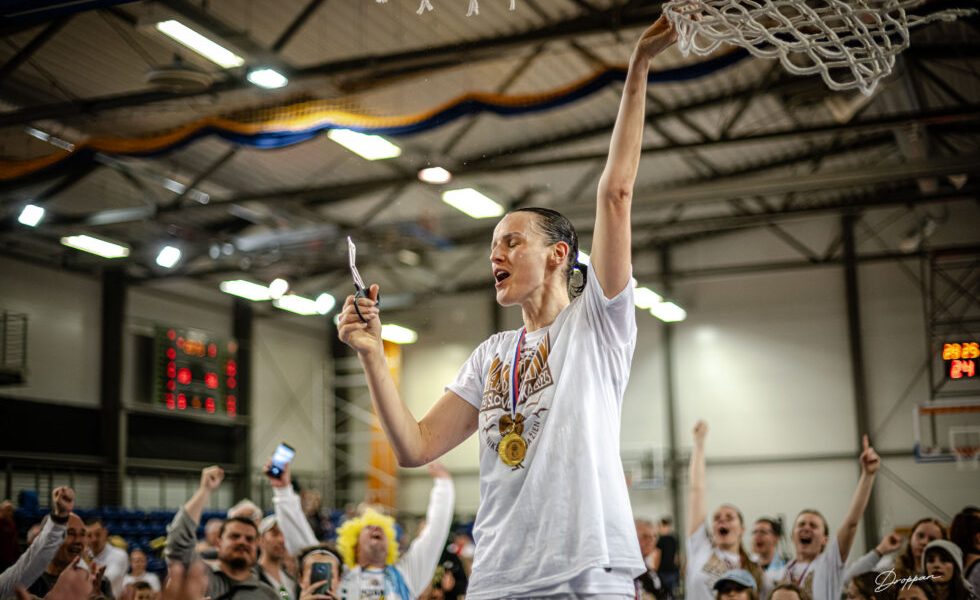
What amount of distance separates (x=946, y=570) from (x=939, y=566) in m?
0.04

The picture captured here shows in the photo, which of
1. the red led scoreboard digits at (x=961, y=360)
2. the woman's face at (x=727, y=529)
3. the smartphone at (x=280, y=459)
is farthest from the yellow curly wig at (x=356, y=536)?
the red led scoreboard digits at (x=961, y=360)

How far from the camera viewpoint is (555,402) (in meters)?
2.38

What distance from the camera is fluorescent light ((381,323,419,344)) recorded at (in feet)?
68.4

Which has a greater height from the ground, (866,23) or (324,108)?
(324,108)

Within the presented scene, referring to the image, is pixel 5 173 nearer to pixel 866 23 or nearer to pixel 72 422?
pixel 866 23

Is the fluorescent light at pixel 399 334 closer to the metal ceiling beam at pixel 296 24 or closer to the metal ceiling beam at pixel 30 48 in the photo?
the metal ceiling beam at pixel 296 24

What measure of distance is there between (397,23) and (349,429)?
14.8m

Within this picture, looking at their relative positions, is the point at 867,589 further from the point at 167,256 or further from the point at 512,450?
the point at 167,256

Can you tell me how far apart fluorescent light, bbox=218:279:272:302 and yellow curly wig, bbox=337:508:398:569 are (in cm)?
1174

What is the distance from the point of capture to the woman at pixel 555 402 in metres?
2.28

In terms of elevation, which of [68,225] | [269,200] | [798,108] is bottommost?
[68,225]

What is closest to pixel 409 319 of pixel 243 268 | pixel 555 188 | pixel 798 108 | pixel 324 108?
pixel 243 268

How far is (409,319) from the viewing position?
22469 mm

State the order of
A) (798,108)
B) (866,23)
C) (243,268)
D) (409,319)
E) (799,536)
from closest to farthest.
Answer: (866,23), (799,536), (798,108), (243,268), (409,319)
